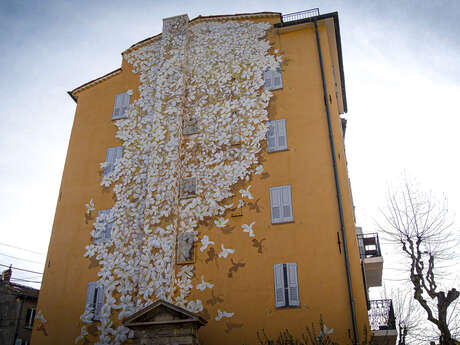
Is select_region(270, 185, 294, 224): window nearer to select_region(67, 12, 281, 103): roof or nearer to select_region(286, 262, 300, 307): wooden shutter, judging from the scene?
select_region(286, 262, 300, 307): wooden shutter

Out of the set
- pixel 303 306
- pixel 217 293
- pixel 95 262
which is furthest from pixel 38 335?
pixel 303 306

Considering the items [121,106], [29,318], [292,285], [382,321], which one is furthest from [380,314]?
[29,318]

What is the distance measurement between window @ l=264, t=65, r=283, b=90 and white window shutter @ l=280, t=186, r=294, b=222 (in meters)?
4.73

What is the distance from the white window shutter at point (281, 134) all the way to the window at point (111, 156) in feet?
24.0

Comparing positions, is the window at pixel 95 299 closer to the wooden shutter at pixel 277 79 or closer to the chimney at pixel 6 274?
the wooden shutter at pixel 277 79

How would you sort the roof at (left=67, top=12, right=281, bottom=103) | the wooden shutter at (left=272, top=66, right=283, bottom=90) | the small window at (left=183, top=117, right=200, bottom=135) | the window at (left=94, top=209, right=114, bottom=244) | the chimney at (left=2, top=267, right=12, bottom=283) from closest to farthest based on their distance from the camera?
1. the window at (left=94, top=209, right=114, bottom=244)
2. the wooden shutter at (left=272, top=66, right=283, bottom=90)
3. the small window at (left=183, top=117, right=200, bottom=135)
4. the roof at (left=67, top=12, right=281, bottom=103)
5. the chimney at (left=2, top=267, right=12, bottom=283)

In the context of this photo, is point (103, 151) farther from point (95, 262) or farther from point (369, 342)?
point (369, 342)

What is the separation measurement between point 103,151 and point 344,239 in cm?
1176

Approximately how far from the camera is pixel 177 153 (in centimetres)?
1802

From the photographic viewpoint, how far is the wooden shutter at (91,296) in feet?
54.6

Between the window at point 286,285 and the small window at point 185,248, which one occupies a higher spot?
the small window at point 185,248

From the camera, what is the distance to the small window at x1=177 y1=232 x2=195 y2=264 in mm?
16047

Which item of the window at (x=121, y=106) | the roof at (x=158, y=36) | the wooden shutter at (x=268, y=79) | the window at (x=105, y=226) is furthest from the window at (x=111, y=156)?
the wooden shutter at (x=268, y=79)

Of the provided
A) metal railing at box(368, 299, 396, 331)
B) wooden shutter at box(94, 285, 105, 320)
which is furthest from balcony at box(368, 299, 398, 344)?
wooden shutter at box(94, 285, 105, 320)
